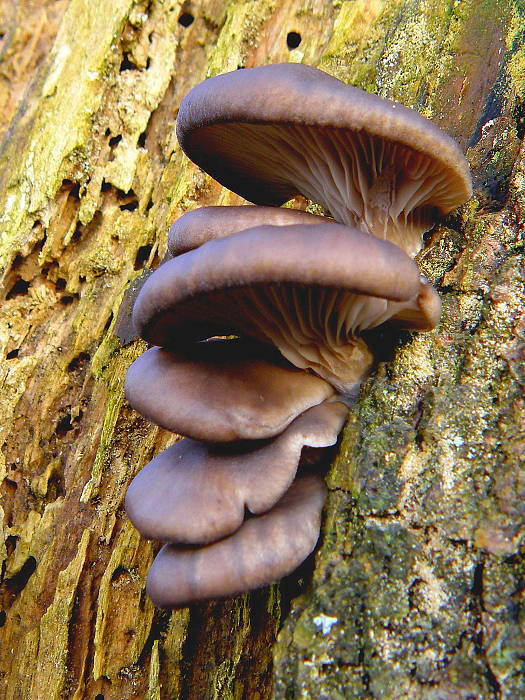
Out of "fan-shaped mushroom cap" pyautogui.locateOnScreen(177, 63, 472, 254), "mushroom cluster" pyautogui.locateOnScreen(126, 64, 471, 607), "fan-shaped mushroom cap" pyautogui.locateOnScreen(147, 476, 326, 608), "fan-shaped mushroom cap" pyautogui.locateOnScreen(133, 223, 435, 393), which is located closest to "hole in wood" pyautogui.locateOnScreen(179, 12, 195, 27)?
"fan-shaped mushroom cap" pyautogui.locateOnScreen(177, 63, 472, 254)

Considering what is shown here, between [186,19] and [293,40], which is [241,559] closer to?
[293,40]

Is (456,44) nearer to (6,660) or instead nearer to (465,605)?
(465,605)

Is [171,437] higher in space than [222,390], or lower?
lower

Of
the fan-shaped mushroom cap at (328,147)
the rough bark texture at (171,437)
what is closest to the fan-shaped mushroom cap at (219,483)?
the rough bark texture at (171,437)

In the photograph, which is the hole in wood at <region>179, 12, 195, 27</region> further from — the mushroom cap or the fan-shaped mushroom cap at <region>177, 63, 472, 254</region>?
the mushroom cap

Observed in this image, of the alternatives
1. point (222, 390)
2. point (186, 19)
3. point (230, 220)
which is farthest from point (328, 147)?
point (186, 19)

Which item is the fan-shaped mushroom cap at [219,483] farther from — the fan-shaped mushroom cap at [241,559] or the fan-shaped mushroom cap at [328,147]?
the fan-shaped mushroom cap at [328,147]
